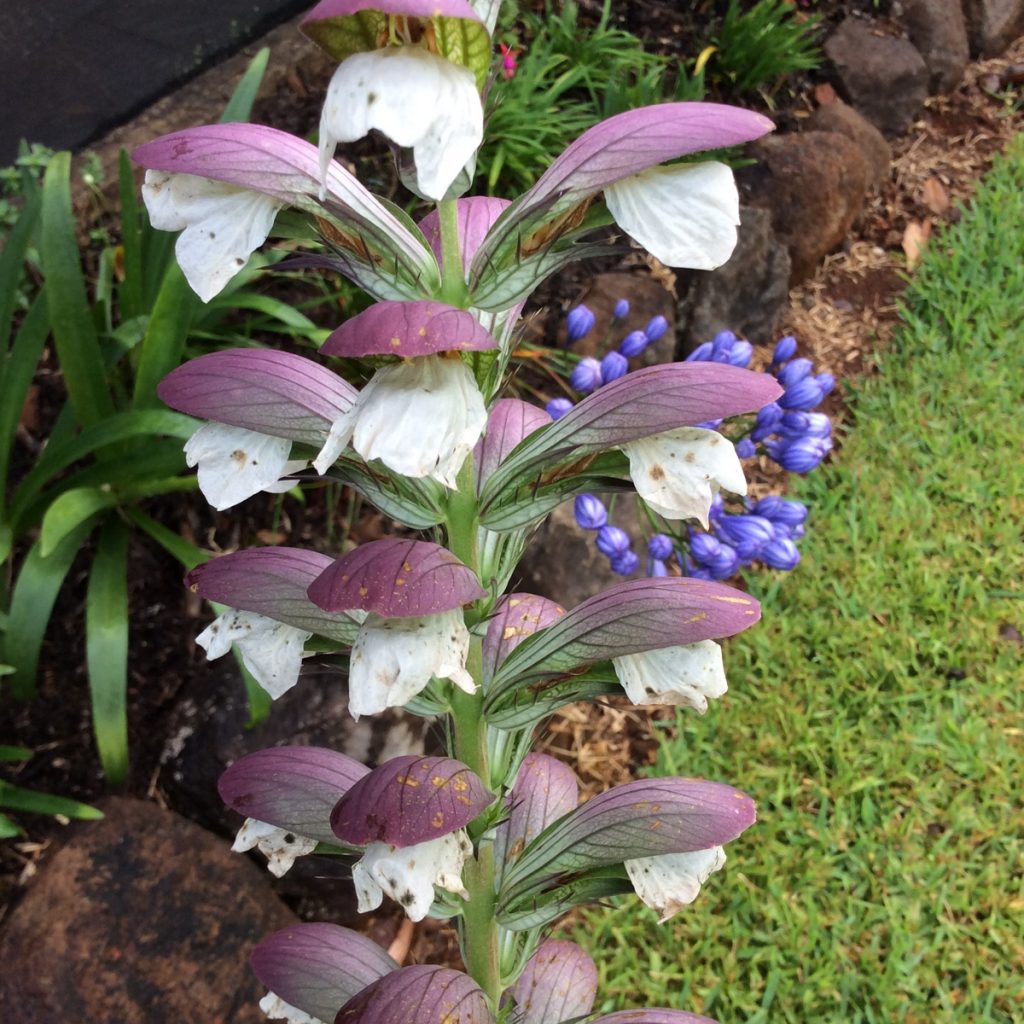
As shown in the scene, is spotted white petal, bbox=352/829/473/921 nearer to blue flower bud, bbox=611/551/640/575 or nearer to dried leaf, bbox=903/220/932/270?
blue flower bud, bbox=611/551/640/575

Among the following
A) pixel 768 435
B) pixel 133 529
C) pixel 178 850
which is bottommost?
pixel 178 850

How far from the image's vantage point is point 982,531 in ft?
11.5

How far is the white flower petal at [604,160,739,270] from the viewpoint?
942 millimetres

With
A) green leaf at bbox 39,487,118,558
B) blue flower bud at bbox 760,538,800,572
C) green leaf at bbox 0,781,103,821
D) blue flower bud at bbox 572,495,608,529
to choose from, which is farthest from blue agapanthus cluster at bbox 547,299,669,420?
green leaf at bbox 0,781,103,821

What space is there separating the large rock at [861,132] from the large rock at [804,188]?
0.96 ft

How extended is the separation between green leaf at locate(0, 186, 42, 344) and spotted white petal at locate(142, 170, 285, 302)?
204 centimetres

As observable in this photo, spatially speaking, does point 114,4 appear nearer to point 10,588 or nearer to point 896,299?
point 10,588

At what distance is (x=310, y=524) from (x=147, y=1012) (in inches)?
55.7

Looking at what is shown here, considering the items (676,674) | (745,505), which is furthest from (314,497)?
(676,674)

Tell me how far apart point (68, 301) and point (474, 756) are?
1996 millimetres

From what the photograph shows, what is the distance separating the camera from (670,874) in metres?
1.27

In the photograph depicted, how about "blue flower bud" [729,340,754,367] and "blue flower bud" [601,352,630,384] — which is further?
"blue flower bud" [729,340,754,367]

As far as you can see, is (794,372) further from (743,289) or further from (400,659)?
(400,659)

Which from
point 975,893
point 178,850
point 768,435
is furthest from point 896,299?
point 178,850
